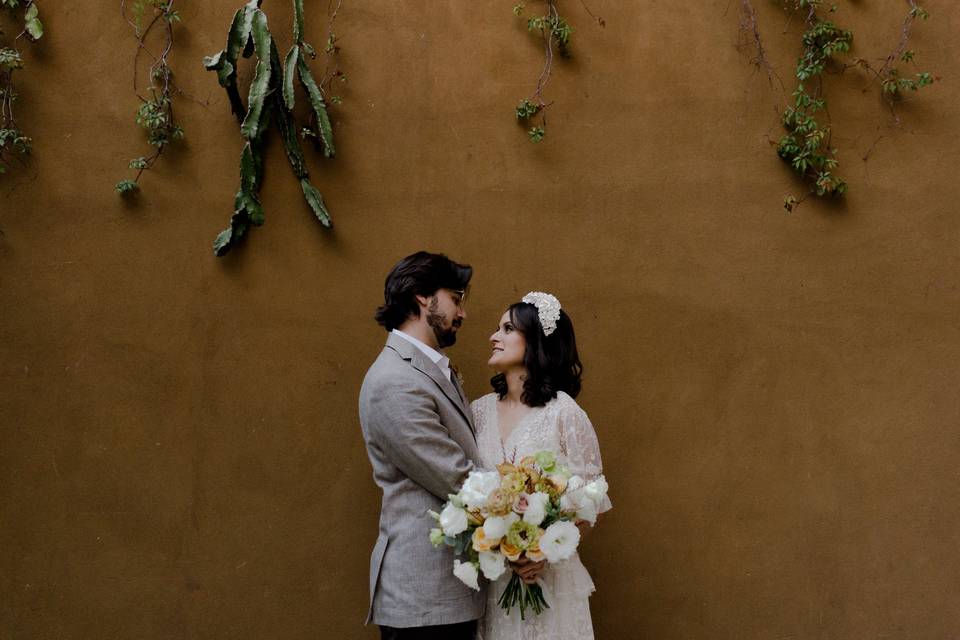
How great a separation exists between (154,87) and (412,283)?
64.3 inches

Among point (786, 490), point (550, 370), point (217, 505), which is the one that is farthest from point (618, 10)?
point (217, 505)

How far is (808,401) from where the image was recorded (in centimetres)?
343

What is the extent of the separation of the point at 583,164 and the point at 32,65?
8.15 feet

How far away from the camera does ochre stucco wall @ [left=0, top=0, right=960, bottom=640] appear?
335cm

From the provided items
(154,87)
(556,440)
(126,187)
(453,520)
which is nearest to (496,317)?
(556,440)

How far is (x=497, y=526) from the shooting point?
227 cm

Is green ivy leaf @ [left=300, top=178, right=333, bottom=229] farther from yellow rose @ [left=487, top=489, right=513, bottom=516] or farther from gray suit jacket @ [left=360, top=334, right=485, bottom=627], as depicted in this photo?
yellow rose @ [left=487, top=489, right=513, bottom=516]

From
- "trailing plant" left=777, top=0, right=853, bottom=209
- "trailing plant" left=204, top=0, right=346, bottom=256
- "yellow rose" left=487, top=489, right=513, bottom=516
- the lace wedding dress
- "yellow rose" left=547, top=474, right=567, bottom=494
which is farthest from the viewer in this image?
"trailing plant" left=777, top=0, right=853, bottom=209

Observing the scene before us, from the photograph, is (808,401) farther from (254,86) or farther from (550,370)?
(254,86)

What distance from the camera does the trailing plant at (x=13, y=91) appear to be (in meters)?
3.38

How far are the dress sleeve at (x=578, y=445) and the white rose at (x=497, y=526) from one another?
46cm

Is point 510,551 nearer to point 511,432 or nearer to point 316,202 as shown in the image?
point 511,432

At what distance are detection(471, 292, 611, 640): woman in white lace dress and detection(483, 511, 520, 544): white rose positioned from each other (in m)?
0.30

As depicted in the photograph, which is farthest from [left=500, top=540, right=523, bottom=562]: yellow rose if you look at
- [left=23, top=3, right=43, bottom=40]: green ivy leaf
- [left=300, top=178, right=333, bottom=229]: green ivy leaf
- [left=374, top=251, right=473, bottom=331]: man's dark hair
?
[left=23, top=3, right=43, bottom=40]: green ivy leaf
